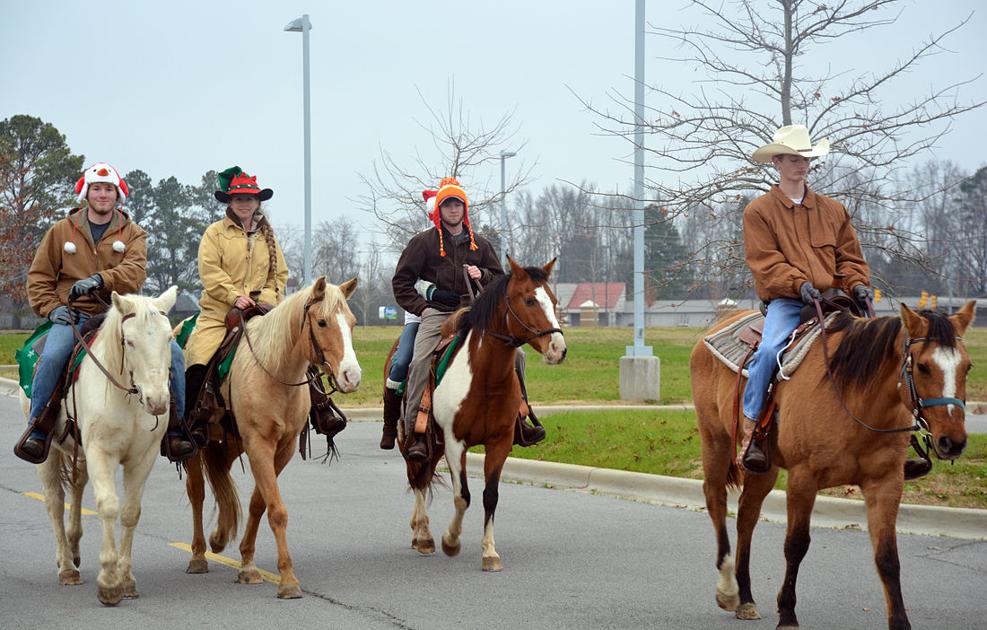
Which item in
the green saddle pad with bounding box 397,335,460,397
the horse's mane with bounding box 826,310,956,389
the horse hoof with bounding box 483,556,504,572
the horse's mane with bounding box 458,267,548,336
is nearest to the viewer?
the horse's mane with bounding box 826,310,956,389

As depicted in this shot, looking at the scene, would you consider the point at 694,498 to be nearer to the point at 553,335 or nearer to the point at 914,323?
the point at 553,335

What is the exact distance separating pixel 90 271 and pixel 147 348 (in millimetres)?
1686

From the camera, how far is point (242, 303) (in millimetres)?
8852

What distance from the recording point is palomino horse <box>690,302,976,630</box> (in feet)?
19.1

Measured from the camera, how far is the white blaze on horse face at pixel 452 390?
30.1 feet

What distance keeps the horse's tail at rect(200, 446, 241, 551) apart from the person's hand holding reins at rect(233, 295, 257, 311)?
1.13 metres

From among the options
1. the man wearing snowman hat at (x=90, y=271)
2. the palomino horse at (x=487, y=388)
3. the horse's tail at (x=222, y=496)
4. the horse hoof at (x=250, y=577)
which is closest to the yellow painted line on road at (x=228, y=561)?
the horse hoof at (x=250, y=577)

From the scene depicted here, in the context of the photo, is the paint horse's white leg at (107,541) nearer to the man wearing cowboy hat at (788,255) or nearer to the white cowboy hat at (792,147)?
the man wearing cowboy hat at (788,255)

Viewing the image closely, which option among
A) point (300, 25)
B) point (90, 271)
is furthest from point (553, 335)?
point (300, 25)

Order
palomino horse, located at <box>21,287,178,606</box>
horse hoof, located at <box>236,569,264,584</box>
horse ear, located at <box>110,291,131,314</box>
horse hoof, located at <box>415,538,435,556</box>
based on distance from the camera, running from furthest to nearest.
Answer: horse hoof, located at <box>415,538,435,556</box> → horse hoof, located at <box>236,569,264,584</box> → horse ear, located at <box>110,291,131,314</box> → palomino horse, located at <box>21,287,178,606</box>

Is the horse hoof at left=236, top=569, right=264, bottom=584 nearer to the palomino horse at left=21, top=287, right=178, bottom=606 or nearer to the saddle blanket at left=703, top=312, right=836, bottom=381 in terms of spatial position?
the palomino horse at left=21, top=287, right=178, bottom=606

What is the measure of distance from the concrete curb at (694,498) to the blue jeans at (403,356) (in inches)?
119

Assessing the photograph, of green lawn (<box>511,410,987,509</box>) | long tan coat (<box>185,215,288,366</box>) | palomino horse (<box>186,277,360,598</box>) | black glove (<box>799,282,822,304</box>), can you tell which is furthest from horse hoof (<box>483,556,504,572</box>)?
green lawn (<box>511,410,987,509</box>)

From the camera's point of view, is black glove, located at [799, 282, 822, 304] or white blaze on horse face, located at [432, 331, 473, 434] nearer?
black glove, located at [799, 282, 822, 304]
